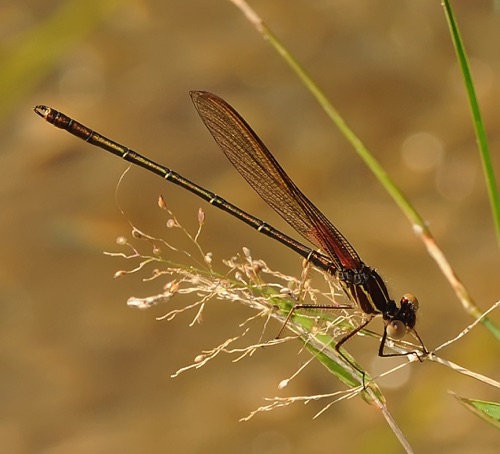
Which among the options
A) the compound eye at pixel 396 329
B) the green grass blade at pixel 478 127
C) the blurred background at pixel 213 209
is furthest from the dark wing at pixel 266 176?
the blurred background at pixel 213 209

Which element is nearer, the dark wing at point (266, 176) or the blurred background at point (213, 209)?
the dark wing at point (266, 176)

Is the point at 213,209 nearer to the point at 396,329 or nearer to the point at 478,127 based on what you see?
the point at 396,329

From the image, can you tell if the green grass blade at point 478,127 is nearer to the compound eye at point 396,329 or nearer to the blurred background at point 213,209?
the compound eye at point 396,329

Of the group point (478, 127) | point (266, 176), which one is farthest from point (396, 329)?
point (266, 176)

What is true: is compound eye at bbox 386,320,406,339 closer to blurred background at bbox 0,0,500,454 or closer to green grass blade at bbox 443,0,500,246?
green grass blade at bbox 443,0,500,246

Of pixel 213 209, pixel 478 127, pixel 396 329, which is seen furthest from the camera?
pixel 213 209

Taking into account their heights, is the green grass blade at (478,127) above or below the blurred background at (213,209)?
below

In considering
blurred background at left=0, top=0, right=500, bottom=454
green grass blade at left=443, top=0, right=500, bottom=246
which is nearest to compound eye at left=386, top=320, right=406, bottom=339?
green grass blade at left=443, top=0, right=500, bottom=246
